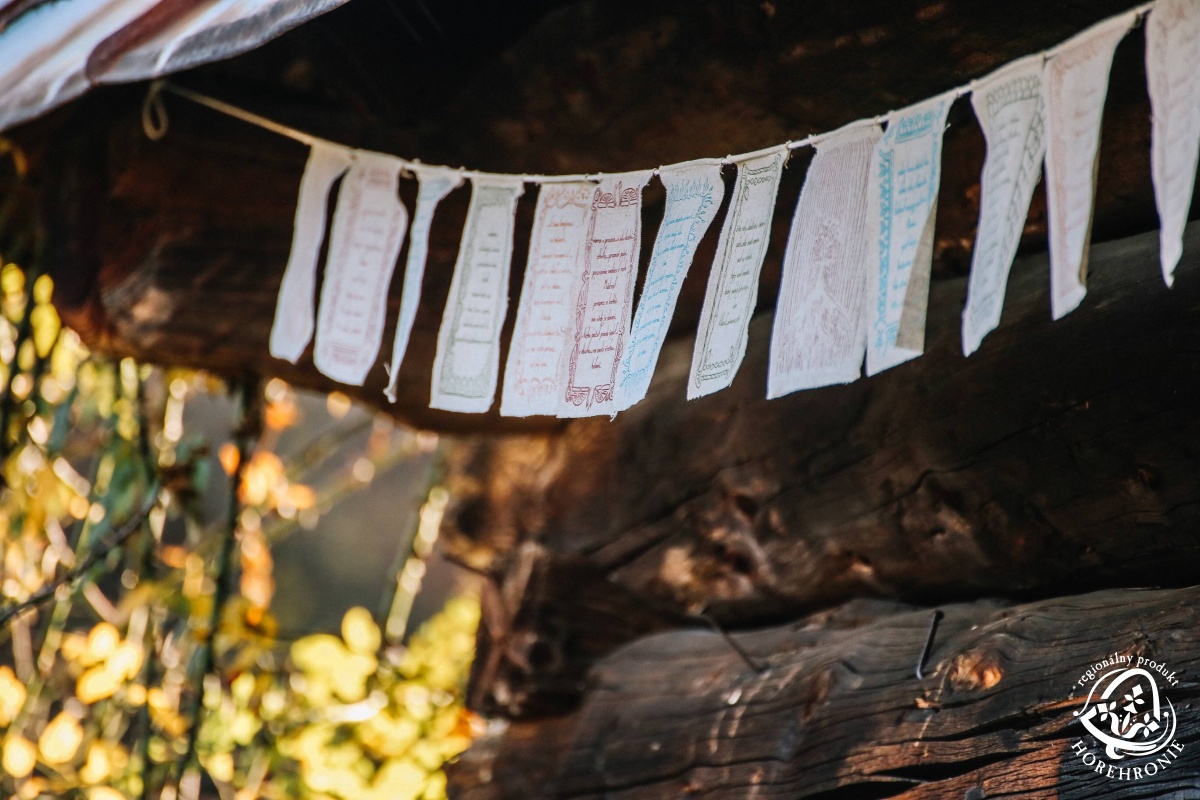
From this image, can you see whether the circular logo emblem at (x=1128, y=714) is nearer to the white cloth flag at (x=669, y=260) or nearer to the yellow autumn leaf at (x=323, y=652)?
the white cloth flag at (x=669, y=260)

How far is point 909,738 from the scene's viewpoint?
7.57ft

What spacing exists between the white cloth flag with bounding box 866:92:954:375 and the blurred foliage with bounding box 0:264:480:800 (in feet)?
7.19

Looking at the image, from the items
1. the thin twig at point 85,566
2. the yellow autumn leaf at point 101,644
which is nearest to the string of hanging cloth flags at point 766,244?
the thin twig at point 85,566

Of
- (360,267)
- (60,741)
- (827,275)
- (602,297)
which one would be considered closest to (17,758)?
(60,741)

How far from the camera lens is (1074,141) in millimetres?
1749

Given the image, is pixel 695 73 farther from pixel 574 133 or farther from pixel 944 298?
pixel 944 298

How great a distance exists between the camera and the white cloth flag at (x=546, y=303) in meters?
2.31

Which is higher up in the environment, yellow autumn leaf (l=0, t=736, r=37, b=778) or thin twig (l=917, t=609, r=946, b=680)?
thin twig (l=917, t=609, r=946, b=680)

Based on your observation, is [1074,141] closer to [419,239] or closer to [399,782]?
[419,239]

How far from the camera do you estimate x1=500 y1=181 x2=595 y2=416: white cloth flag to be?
7.57 ft

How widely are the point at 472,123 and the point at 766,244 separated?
4.04 feet

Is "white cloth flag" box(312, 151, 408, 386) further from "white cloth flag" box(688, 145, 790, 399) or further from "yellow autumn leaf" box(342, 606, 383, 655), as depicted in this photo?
"yellow autumn leaf" box(342, 606, 383, 655)

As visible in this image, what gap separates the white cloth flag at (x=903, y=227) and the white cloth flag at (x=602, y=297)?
0.45 m

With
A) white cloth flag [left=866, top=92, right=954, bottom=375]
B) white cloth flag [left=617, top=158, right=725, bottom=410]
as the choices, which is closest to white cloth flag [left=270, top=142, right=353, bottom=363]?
white cloth flag [left=617, top=158, right=725, bottom=410]
